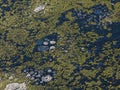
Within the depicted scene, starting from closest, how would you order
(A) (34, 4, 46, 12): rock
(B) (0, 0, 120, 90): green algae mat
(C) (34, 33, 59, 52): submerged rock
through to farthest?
(B) (0, 0, 120, 90): green algae mat
(C) (34, 33, 59, 52): submerged rock
(A) (34, 4, 46, 12): rock

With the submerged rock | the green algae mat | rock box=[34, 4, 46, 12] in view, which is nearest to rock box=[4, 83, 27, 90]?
the green algae mat

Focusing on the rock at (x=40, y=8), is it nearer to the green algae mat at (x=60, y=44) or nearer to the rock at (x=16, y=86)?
the green algae mat at (x=60, y=44)

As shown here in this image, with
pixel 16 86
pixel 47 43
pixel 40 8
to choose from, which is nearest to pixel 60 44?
pixel 47 43

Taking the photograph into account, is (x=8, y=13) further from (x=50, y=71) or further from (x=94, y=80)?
(x=94, y=80)

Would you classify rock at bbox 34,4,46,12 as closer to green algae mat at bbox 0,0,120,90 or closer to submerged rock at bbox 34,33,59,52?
green algae mat at bbox 0,0,120,90

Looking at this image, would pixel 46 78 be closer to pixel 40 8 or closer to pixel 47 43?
pixel 47 43

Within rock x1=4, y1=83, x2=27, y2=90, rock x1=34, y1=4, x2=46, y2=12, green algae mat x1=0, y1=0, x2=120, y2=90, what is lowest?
rock x1=4, y1=83, x2=27, y2=90

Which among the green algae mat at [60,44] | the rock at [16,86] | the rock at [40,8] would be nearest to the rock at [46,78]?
the green algae mat at [60,44]

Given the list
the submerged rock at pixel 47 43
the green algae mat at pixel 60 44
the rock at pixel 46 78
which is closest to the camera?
the green algae mat at pixel 60 44

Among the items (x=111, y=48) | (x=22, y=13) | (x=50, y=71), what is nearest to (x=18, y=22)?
(x=22, y=13)
